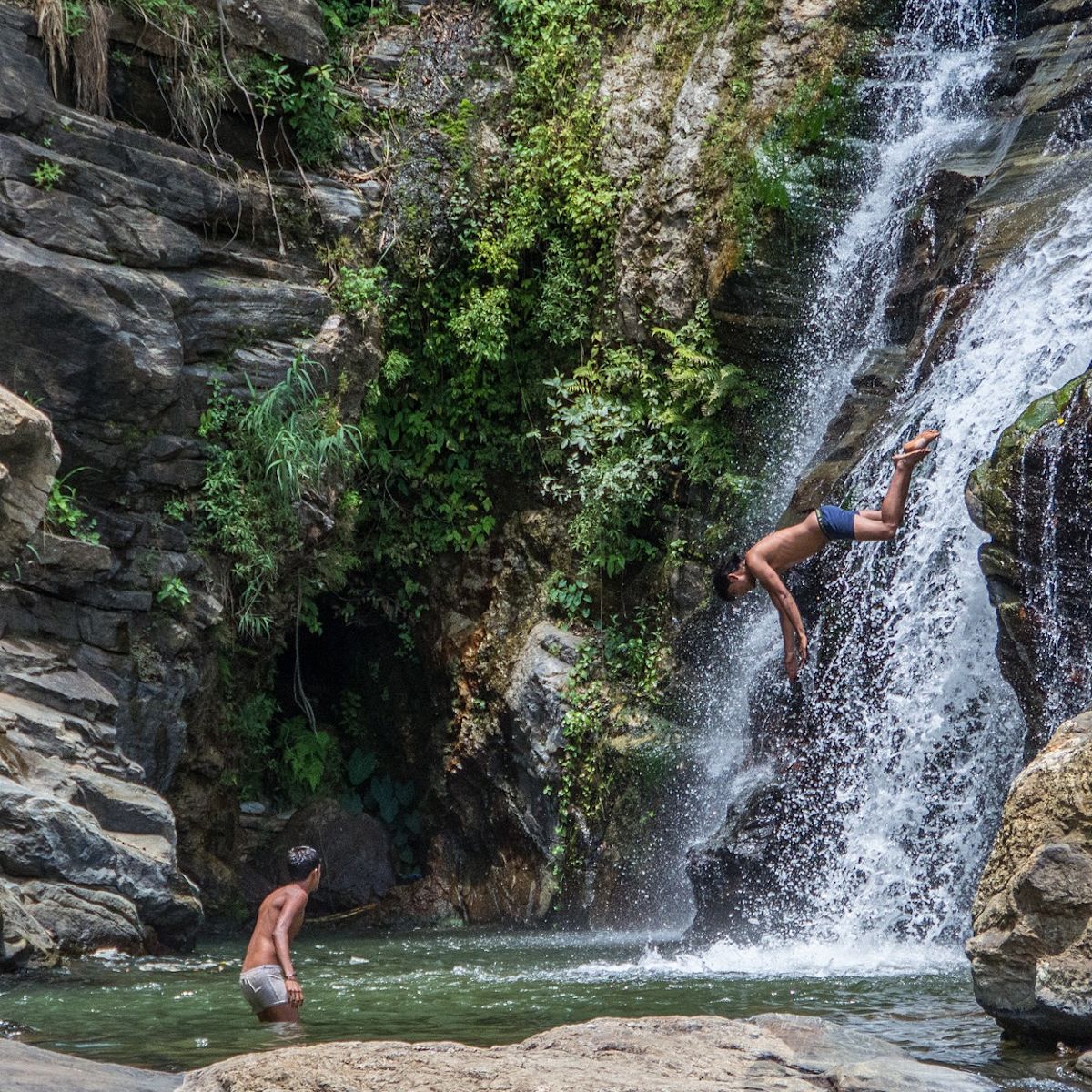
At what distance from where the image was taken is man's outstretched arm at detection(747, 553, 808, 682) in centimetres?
854

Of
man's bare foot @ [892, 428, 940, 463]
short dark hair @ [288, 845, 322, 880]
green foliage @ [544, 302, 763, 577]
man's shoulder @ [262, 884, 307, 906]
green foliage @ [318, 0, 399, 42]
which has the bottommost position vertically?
man's shoulder @ [262, 884, 307, 906]

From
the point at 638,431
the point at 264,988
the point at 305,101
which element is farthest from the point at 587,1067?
the point at 305,101

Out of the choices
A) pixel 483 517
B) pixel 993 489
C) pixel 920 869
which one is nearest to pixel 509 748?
pixel 483 517

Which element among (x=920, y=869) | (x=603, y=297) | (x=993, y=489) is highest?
(x=603, y=297)

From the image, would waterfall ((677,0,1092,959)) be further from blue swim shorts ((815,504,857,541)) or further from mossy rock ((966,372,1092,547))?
blue swim shorts ((815,504,857,541))

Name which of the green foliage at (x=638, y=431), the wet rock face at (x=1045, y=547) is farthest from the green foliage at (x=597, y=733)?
the wet rock face at (x=1045, y=547)

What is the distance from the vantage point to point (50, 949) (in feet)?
27.6

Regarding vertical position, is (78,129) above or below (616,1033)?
above

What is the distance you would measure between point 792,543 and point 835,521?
1.28 ft

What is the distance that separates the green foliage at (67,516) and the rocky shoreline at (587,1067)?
22.7 ft

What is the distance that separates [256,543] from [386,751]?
3848mm

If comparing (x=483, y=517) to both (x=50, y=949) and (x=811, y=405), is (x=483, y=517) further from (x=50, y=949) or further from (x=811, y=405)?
(x=50, y=949)

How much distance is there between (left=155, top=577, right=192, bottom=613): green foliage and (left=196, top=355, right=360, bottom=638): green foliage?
54cm

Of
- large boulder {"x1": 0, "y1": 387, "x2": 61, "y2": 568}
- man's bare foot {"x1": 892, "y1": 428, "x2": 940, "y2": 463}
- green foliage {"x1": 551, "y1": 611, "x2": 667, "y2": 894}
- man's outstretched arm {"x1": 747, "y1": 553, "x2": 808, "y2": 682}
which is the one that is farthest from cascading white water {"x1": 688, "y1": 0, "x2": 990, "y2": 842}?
large boulder {"x1": 0, "y1": 387, "x2": 61, "y2": 568}
